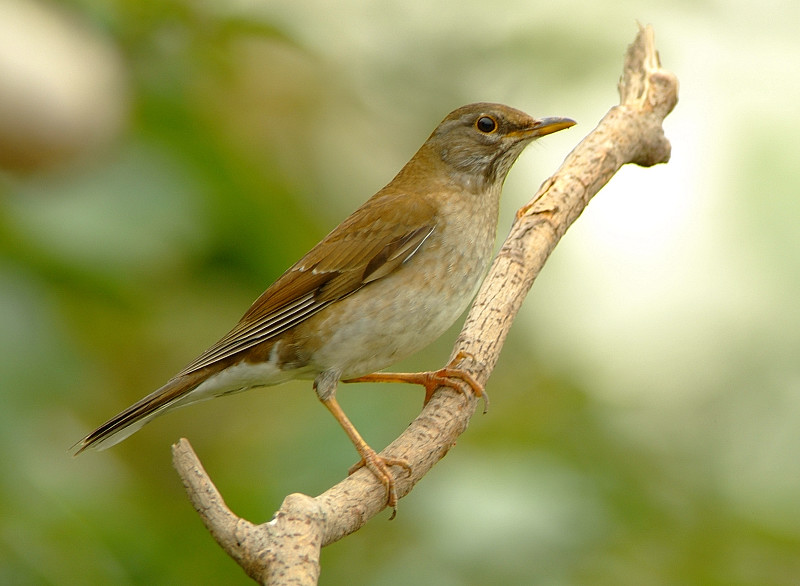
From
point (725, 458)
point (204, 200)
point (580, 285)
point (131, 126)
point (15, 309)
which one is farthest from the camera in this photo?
point (580, 285)

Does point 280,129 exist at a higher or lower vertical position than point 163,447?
higher

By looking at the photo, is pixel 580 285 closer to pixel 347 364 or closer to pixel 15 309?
pixel 347 364

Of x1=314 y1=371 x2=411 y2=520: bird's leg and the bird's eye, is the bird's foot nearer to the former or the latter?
x1=314 y1=371 x2=411 y2=520: bird's leg

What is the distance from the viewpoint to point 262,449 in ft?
12.6

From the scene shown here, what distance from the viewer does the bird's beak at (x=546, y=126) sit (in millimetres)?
4461

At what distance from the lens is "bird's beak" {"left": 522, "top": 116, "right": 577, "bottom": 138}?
446cm

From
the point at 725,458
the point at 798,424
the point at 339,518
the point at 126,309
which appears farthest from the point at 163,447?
the point at 798,424

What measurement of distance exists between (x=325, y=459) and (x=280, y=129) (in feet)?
8.47

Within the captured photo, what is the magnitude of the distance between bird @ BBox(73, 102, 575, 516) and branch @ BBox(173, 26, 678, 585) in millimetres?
158

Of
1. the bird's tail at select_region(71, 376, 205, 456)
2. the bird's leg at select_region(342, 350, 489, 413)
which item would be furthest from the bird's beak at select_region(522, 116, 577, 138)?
the bird's tail at select_region(71, 376, 205, 456)

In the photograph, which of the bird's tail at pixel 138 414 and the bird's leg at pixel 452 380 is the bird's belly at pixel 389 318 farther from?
the bird's tail at pixel 138 414

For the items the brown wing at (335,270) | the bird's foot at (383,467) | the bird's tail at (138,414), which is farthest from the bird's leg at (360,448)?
the bird's tail at (138,414)

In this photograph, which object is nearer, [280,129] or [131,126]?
[131,126]

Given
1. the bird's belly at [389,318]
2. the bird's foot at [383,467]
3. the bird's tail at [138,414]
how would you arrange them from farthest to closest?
1. the bird's belly at [389,318]
2. the bird's tail at [138,414]
3. the bird's foot at [383,467]
